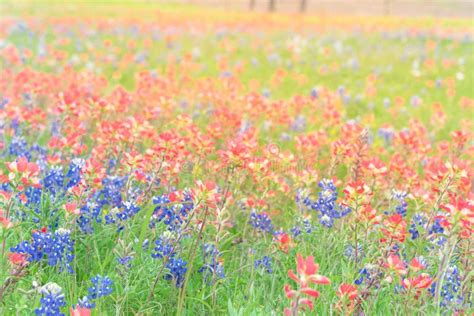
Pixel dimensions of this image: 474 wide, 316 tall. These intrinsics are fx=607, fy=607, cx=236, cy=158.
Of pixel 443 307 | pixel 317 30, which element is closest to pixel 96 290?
pixel 443 307

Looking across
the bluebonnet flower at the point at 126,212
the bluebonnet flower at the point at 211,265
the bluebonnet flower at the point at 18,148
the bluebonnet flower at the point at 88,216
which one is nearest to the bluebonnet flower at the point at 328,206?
the bluebonnet flower at the point at 211,265

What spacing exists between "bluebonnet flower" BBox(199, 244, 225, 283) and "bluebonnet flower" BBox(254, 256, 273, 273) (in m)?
0.22

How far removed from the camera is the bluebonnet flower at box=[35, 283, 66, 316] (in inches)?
95.4

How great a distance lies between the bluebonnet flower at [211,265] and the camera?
314 cm

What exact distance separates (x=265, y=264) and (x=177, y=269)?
0.53 m

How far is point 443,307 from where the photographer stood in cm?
297

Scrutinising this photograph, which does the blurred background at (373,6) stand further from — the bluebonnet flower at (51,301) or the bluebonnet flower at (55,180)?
the bluebonnet flower at (51,301)

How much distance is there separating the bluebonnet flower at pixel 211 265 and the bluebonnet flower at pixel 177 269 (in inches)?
5.6

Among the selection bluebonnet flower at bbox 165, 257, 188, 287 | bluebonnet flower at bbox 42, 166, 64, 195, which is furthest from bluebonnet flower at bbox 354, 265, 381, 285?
bluebonnet flower at bbox 42, 166, 64, 195

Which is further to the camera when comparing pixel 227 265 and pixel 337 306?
pixel 227 265

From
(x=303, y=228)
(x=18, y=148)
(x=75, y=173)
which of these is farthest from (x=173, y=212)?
(x=18, y=148)

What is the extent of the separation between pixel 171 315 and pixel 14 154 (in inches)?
84.4

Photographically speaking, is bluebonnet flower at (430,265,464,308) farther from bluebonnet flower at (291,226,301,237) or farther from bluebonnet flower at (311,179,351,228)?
bluebonnet flower at (291,226,301,237)

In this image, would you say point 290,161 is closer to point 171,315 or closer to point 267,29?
point 171,315
